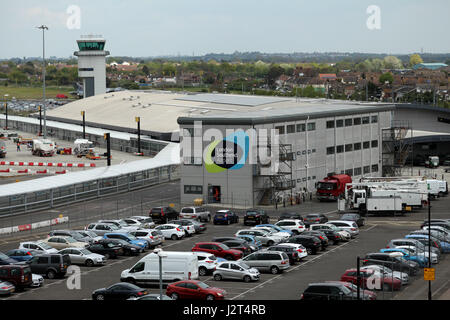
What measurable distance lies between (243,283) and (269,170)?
94.3ft

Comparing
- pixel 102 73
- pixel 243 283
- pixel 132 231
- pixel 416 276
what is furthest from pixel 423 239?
pixel 102 73

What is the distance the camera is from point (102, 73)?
18625 cm

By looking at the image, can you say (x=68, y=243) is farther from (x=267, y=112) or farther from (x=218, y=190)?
(x=267, y=112)

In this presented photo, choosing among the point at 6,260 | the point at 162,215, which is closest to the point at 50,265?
the point at 6,260

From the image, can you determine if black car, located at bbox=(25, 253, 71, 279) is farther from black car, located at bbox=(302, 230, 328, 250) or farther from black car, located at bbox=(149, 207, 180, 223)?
black car, located at bbox=(149, 207, 180, 223)

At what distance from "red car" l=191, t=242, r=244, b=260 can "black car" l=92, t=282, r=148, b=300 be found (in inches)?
385

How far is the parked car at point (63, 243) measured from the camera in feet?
150

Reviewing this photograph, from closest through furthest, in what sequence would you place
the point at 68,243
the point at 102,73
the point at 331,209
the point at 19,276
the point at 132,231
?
1. the point at 19,276
2. the point at 68,243
3. the point at 132,231
4. the point at 331,209
5. the point at 102,73

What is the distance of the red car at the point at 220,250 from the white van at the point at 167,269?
5518 mm

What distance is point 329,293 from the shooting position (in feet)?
104

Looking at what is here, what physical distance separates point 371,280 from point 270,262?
21.6 feet

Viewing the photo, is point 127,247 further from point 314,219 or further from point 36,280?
point 314,219

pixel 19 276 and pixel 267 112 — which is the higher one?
pixel 267 112

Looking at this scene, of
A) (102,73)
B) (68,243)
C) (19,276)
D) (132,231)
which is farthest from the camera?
(102,73)
